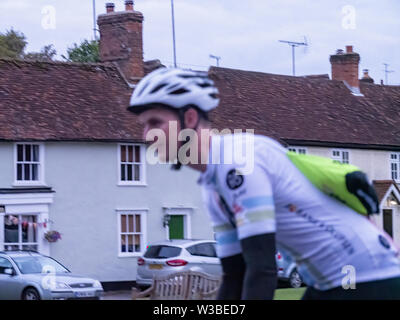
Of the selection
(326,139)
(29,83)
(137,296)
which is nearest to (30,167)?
(29,83)

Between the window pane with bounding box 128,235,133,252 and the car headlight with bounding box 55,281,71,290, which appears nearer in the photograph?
the car headlight with bounding box 55,281,71,290

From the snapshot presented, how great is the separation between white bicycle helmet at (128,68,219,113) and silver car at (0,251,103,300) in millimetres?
16919

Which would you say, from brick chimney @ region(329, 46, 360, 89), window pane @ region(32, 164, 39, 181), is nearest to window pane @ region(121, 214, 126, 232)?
window pane @ region(32, 164, 39, 181)

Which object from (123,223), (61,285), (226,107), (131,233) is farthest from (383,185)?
(61,285)

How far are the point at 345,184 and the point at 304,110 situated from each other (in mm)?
35227

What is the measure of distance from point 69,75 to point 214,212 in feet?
97.0

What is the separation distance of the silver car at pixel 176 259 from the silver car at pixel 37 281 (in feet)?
13.9

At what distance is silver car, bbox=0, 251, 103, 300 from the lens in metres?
20.5

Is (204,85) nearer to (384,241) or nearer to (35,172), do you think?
(384,241)

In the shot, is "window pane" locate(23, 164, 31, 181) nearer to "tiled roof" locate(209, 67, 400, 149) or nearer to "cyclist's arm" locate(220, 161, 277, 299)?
"tiled roof" locate(209, 67, 400, 149)

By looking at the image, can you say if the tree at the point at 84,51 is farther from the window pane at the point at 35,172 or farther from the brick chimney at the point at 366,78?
the window pane at the point at 35,172

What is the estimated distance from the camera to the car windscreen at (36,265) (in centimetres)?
2139

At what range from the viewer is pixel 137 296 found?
12.5 meters
